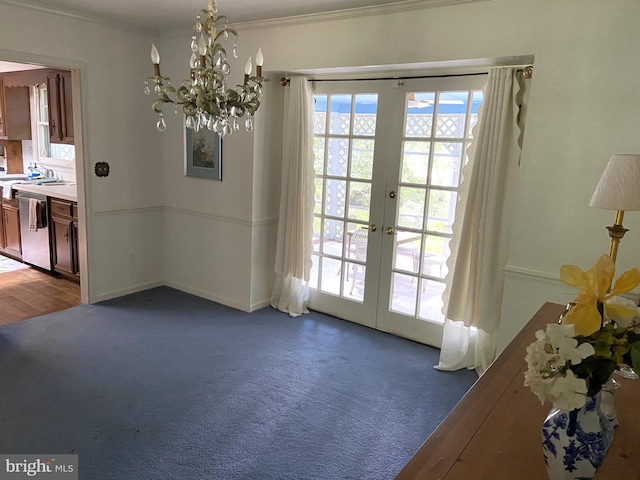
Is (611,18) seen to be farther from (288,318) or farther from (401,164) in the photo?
(288,318)

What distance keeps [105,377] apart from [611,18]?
3.68 m

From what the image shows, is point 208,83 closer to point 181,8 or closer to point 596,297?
point 596,297

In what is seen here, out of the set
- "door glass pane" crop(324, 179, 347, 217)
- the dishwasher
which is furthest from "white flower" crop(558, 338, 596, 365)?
the dishwasher

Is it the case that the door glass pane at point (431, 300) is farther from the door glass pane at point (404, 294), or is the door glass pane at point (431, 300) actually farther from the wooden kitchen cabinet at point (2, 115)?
the wooden kitchen cabinet at point (2, 115)

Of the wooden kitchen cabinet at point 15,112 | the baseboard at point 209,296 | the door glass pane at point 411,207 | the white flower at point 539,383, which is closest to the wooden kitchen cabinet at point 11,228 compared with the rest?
the wooden kitchen cabinet at point 15,112

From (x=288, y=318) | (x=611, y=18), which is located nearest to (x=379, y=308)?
(x=288, y=318)

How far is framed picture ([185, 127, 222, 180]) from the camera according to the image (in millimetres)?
4406

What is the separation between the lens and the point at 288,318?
14.1 ft

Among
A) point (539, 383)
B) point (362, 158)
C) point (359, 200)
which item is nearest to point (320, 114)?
point (362, 158)

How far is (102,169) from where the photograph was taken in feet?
14.3

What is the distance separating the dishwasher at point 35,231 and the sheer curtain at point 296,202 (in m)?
2.67

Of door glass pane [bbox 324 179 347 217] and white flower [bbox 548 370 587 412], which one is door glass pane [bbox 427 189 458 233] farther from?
white flower [bbox 548 370 587 412]

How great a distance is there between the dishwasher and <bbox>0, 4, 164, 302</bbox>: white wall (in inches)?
41.5

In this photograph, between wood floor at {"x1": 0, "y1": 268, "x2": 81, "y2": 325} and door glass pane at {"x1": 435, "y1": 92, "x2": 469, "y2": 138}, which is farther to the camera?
wood floor at {"x1": 0, "y1": 268, "x2": 81, "y2": 325}
